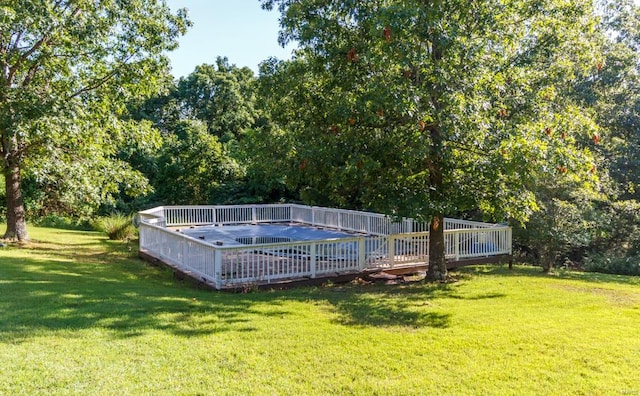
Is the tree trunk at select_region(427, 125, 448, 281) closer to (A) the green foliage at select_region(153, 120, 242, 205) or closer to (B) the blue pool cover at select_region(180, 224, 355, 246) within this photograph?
(B) the blue pool cover at select_region(180, 224, 355, 246)

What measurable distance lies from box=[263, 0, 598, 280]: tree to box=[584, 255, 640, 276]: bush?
21.1 ft

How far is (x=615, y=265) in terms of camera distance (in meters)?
13.2

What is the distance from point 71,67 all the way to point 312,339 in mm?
11203

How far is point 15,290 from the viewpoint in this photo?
7.04 metres

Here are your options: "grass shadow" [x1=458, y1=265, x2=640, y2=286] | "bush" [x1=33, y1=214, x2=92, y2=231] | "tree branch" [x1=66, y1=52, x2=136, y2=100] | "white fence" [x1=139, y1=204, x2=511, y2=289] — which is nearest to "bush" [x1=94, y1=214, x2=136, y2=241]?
"white fence" [x1=139, y1=204, x2=511, y2=289]

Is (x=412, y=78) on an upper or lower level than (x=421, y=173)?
upper

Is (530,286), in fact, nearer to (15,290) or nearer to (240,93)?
(15,290)

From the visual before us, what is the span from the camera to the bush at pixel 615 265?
509 inches

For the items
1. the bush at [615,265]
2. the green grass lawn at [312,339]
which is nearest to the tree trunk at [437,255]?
the green grass lawn at [312,339]

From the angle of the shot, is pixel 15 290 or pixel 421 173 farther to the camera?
pixel 421 173

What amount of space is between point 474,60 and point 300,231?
10.1m

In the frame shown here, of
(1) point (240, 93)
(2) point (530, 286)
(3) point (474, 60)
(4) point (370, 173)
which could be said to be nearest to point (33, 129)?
(4) point (370, 173)

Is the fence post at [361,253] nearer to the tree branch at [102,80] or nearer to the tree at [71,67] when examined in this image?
the tree at [71,67]

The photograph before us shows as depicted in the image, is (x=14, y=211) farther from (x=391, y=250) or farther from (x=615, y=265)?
(x=615, y=265)
